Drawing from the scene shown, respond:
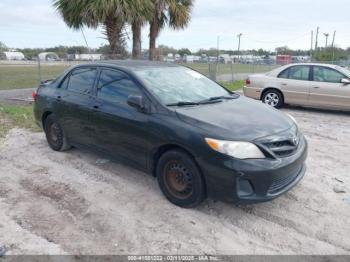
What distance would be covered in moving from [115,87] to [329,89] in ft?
22.2

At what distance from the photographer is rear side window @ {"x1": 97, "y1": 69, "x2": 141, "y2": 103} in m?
4.25

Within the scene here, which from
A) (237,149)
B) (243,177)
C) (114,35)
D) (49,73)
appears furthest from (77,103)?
(49,73)

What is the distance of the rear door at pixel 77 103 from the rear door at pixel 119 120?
0.19 meters

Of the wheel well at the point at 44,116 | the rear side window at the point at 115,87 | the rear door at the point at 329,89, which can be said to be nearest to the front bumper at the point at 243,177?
the rear side window at the point at 115,87

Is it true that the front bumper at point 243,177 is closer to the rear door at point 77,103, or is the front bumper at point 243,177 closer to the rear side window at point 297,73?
the rear door at point 77,103

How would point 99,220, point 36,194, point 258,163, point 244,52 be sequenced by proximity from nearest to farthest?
point 258,163 < point 99,220 < point 36,194 < point 244,52

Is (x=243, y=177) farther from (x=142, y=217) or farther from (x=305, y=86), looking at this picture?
(x=305, y=86)

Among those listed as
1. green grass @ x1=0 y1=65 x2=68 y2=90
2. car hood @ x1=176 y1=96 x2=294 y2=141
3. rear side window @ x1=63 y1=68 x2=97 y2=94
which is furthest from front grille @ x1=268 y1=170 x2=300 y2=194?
green grass @ x1=0 y1=65 x2=68 y2=90

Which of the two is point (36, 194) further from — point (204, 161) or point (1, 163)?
point (204, 161)

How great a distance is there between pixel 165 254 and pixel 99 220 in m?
0.90

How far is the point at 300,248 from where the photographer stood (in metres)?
3.07

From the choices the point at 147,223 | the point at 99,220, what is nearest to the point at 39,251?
the point at 99,220

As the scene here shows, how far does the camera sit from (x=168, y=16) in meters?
14.1

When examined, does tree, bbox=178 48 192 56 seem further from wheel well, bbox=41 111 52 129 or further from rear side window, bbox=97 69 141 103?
rear side window, bbox=97 69 141 103
